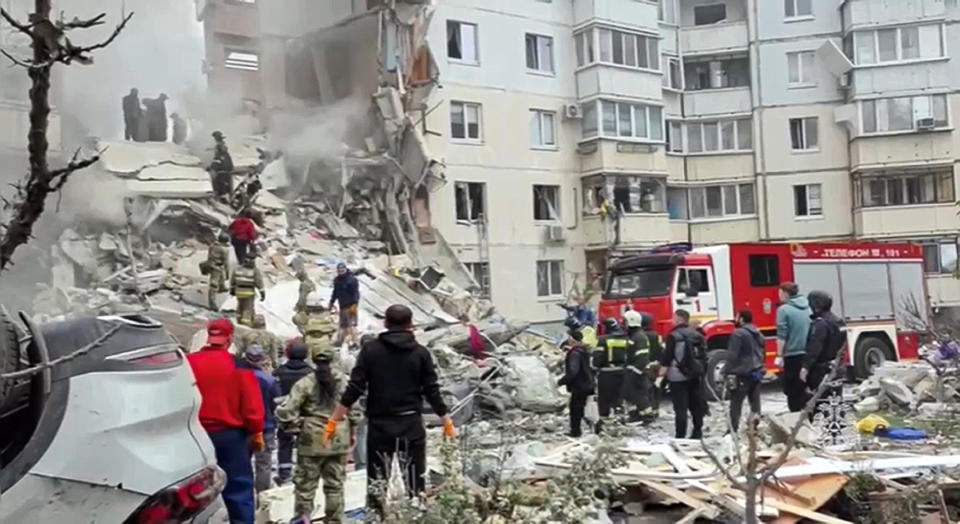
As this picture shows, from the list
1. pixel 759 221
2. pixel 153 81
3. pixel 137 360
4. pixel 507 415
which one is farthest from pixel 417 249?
pixel 137 360

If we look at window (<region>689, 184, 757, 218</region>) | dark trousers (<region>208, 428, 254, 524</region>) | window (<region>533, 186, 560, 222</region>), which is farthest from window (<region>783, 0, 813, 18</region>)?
dark trousers (<region>208, 428, 254, 524</region>)

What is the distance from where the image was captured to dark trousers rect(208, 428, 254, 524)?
5734mm

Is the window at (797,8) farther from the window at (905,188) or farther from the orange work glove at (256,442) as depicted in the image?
the orange work glove at (256,442)

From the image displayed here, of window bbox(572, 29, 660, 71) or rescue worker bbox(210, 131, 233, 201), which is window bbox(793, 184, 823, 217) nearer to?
window bbox(572, 29, 660, 71)

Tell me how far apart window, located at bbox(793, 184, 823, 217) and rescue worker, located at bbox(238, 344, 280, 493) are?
2800 cm

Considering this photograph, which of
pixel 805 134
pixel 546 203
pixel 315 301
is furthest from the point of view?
pixel 805 134

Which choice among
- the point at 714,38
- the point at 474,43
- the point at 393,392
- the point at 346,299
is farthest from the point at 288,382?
the point at 714,38

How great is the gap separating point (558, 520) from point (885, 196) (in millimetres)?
30276

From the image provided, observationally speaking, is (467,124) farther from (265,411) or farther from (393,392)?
(393,392)

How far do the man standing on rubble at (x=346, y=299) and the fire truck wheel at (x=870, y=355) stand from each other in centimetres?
939

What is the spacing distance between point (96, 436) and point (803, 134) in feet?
107

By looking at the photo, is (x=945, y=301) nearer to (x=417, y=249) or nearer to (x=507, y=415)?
(x=417, y=249)

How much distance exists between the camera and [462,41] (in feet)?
89.7

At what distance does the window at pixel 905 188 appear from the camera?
30.7m
